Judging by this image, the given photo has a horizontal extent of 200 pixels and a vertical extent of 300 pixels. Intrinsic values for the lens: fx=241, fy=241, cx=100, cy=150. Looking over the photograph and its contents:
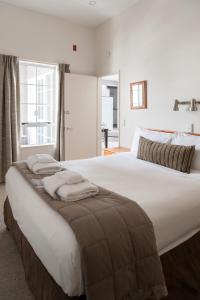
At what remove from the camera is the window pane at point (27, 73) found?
4.65 meters

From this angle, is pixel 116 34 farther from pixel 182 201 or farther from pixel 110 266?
pixel 110 266

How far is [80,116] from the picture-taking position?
4996 mm

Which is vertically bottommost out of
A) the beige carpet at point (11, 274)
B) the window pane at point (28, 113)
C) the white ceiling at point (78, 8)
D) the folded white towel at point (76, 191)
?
the beige carpet at point (11, 274)

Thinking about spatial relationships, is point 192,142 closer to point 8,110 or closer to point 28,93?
point 8,110

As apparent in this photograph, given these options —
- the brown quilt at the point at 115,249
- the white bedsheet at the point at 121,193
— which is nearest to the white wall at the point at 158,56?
the white bedsheet at the point at 121,193

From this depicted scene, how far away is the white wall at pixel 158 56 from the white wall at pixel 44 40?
0.55m

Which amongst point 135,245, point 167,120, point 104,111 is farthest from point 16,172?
point 104,111

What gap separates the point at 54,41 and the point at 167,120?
2.74 m

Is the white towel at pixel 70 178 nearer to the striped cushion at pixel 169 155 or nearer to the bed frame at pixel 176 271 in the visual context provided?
the bed frame at pixel 176 271

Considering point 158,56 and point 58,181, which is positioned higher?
point 158,56

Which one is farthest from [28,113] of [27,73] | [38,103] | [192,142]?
[192,142]

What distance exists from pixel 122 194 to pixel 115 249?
61 centimetres

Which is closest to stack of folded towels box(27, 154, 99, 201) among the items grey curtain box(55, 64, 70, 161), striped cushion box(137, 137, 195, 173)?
striped cushion box(137, 137, 195, 173)

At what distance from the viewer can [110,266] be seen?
1260 mm
